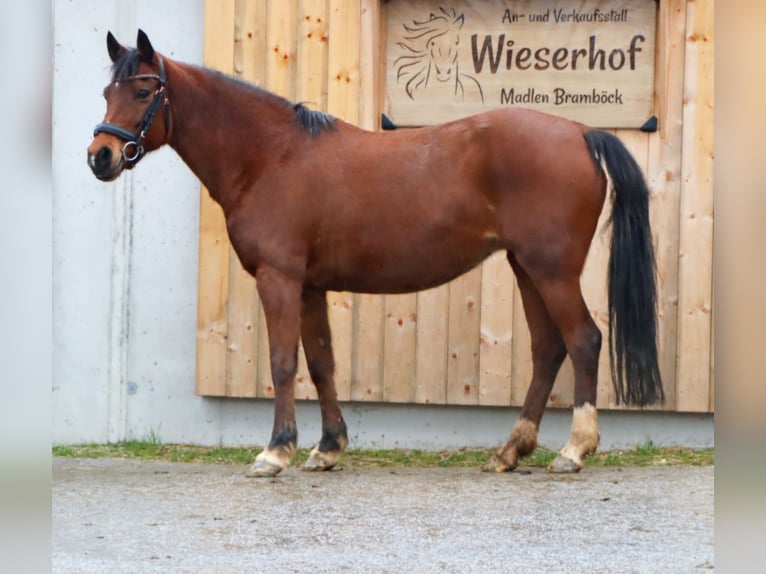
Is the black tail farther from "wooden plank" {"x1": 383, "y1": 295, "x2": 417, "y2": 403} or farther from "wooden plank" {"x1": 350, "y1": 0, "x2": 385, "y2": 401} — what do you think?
"wooden plank" {"x1": 350, "y1": 0, "x2": 385, "y2": 401}

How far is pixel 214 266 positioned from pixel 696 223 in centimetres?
277

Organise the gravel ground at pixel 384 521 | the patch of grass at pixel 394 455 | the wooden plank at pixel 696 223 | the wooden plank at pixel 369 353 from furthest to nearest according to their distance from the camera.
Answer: the wooden plank at pixel 369 353 → the wooden plank at pixel 696 223 → the patch of grass at pixel 394 455 → the gravel ground at pixel 384 521

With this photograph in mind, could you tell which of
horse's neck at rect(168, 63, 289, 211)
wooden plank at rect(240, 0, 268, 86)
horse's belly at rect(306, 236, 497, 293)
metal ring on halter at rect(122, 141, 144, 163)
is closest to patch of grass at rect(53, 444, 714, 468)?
horse's belly at rect(306, 236, 497, 293)

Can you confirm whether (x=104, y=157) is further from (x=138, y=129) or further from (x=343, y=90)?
(x=343, y=90)

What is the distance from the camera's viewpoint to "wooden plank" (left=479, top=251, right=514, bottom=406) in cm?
587

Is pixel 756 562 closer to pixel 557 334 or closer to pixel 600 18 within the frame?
pixel 557 334

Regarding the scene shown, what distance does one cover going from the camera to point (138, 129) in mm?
4891

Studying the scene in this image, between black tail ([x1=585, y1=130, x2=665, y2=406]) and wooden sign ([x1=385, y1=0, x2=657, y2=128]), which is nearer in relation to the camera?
black tail ([x1=585, y1=130, x2=665, y2=406])

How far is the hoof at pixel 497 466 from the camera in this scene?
16.7ft

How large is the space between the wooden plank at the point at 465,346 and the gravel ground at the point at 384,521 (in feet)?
2.47

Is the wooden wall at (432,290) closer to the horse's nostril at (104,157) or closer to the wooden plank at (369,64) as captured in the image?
the wooden plank at (369,64)

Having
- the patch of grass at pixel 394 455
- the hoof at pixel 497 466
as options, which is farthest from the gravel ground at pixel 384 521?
the patch of grass at pixel 394 455

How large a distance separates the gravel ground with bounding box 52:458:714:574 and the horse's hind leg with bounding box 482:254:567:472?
117 millimetres

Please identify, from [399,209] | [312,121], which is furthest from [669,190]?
[312,121]
